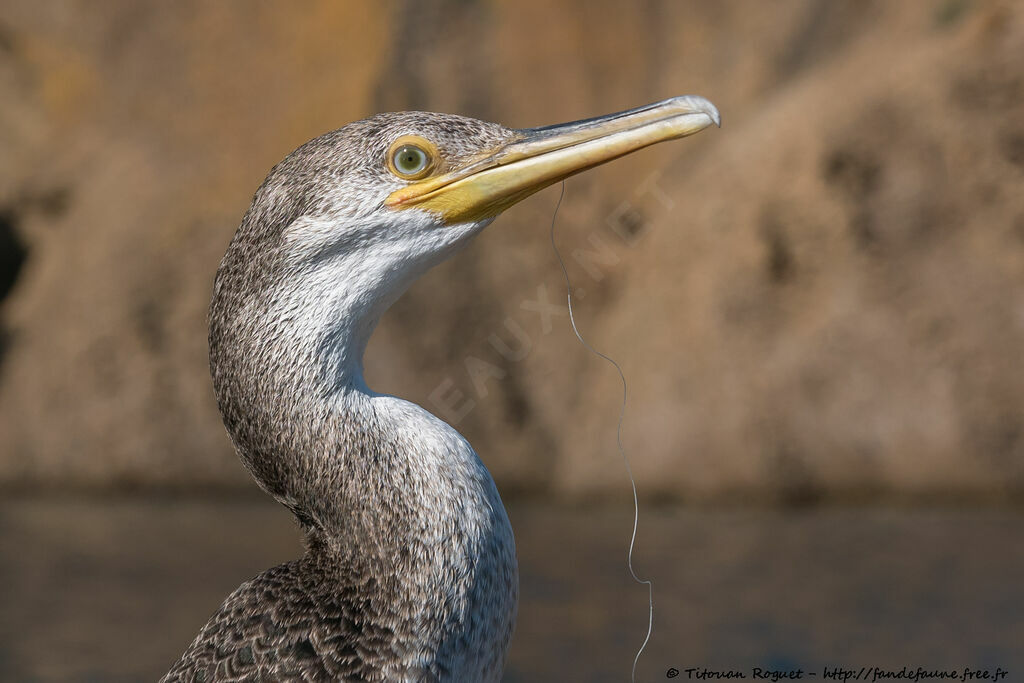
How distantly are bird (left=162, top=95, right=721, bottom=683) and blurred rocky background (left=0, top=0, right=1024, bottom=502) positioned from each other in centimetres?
466

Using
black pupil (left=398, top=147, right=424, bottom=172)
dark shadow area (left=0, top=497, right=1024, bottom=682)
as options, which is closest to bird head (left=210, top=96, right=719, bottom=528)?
black pupil (left=398, top=147, right=424, bottom=172)

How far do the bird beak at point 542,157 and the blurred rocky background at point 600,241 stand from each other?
463 centimetres

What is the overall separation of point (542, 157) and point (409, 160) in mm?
245

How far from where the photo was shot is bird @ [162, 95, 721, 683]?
201cm

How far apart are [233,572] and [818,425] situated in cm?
323

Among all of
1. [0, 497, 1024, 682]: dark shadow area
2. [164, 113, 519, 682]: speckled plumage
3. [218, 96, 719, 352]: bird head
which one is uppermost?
[218, 96, 719, 352]: bird head

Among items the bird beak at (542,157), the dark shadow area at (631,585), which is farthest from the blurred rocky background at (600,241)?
the bird beak at (542,157)

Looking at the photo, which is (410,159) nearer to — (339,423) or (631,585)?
(339,423)

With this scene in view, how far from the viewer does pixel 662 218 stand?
747 cm

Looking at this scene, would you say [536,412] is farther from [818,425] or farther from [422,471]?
[422,471]

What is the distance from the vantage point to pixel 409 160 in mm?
2137

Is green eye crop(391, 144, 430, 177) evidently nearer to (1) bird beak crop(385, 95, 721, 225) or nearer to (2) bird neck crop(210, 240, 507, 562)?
(1) bird beak crop(385, 95, 721, 225)

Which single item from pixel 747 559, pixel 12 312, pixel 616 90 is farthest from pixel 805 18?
pixel 12 312

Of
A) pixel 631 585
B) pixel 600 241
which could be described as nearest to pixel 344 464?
pixel 631 585
